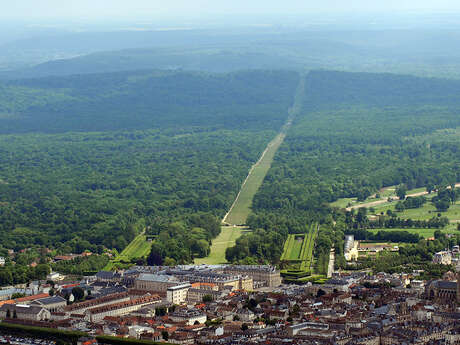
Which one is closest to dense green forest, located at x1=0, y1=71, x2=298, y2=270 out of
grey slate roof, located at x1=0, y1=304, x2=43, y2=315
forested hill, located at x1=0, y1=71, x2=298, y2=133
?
forested hill, located at x1=0, y1=71, x2=298, y2=133

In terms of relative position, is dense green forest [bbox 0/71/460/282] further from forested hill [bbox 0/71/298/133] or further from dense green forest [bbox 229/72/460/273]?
forested hill [bbox 0/71/298/133]

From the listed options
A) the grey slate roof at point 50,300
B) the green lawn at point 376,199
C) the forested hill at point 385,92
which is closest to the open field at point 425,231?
the green lawn at point 376,199

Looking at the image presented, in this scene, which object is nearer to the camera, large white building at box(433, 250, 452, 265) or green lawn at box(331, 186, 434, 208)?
large white building at box(433, 250, 452, 265)

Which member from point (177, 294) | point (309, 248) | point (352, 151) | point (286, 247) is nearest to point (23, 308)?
point (177, 294)

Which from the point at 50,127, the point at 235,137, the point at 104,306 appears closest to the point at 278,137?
the point at 235,137

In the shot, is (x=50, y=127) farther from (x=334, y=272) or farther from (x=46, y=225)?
(x=334, y=272)
